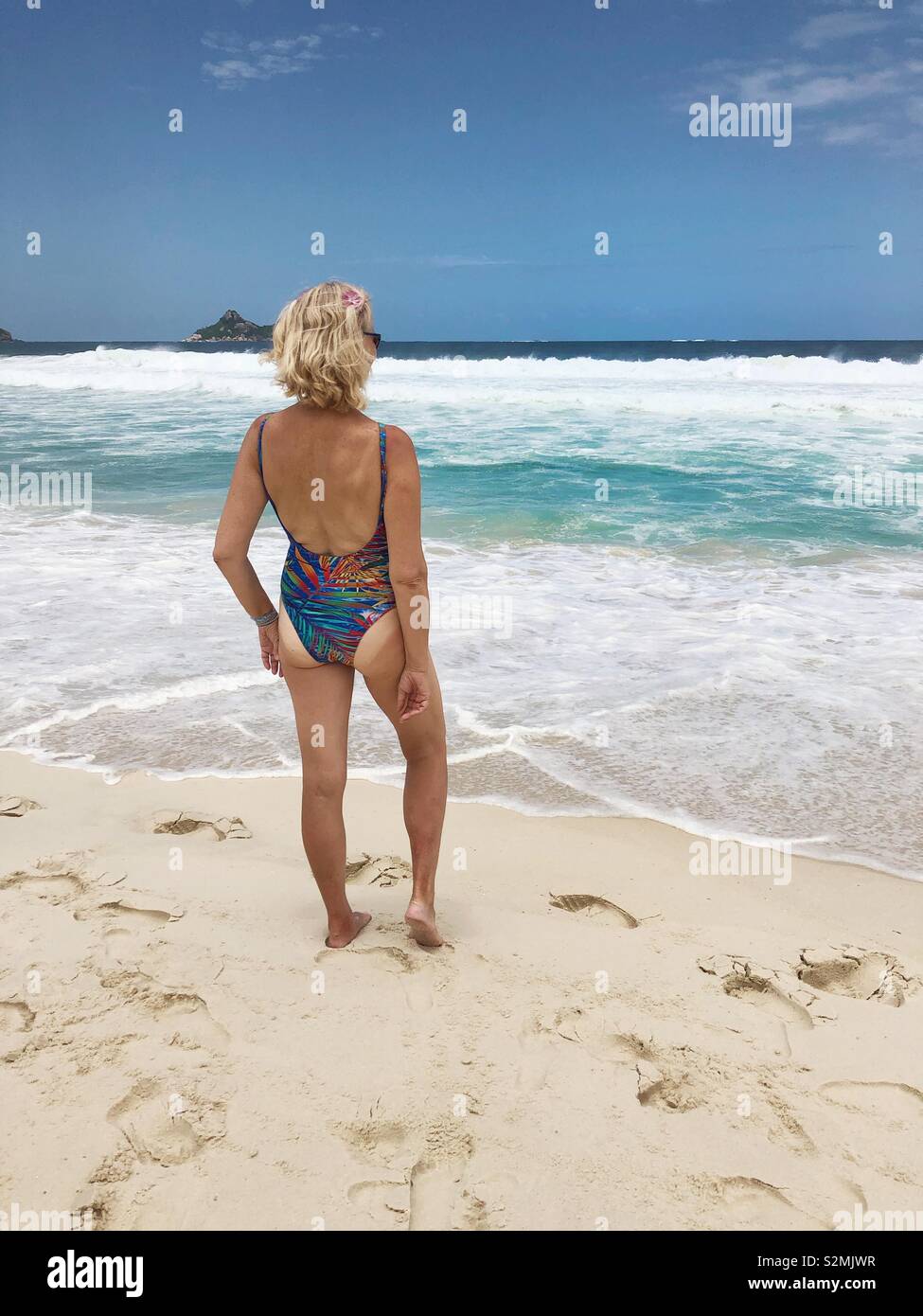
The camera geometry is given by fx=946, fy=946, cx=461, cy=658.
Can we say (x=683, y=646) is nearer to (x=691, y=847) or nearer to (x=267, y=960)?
(x=691, y=847)

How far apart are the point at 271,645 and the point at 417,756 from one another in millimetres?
567

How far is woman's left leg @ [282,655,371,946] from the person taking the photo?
2781 mm

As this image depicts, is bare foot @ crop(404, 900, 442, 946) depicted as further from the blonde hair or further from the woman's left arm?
the blonde hair

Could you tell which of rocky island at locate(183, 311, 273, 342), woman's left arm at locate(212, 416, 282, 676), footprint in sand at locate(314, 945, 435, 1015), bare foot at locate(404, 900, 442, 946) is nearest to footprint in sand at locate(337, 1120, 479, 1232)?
footprint in sand at locate(314, 945, 435, 1015)

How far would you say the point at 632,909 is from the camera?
332 centimetres

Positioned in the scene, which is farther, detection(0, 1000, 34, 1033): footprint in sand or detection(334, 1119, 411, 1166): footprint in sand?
detection(0, 1000, 34, 1033): footprint in sand

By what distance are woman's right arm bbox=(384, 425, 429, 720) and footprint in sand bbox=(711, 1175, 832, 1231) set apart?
1433 millimetres

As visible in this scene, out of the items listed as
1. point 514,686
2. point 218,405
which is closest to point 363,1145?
point 514,686

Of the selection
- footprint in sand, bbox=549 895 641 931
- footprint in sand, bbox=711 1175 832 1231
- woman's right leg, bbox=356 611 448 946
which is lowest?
footprint in sand, bbox=711 1175 832 1231

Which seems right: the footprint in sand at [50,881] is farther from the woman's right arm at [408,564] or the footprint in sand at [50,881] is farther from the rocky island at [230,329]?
the rocky island at [230,329]

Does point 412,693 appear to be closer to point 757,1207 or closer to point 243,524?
point 243,524

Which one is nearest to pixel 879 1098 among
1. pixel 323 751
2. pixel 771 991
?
pixel 771 991

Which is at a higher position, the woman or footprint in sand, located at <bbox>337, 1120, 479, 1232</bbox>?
the woman
